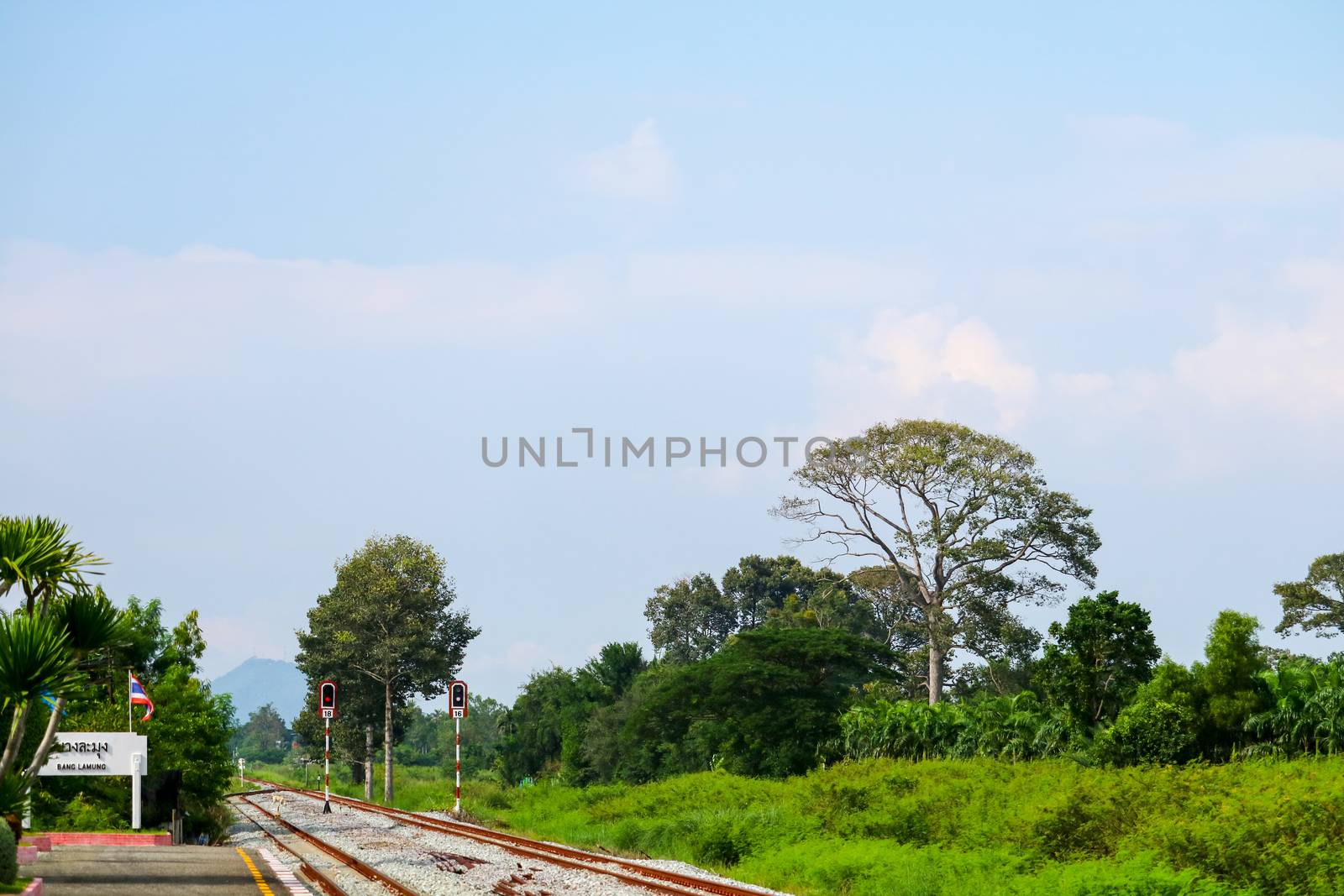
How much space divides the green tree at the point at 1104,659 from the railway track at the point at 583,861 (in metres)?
16.6

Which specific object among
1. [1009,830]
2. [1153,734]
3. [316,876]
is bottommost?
[316,876]

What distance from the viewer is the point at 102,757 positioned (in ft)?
102

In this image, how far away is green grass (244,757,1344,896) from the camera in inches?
620

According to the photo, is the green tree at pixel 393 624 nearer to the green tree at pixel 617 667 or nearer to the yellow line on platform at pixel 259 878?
the green tree at pixel 617 667

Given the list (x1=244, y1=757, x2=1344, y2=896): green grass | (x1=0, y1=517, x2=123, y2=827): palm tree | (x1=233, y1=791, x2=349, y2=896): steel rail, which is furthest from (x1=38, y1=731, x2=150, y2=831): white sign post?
(x1=0, y1=517, x2=123, y2=827): palm tree

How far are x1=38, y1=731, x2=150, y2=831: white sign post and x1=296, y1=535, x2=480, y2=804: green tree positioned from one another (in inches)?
1197

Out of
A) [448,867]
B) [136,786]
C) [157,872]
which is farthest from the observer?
[136,786]

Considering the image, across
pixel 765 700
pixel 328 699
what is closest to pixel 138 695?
pixel 328 699

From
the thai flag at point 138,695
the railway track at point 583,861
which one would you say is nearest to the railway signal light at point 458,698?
the railway track at point 583,861

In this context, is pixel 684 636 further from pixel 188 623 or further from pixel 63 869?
pixel 63 869

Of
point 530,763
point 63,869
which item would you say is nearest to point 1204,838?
point 63,869

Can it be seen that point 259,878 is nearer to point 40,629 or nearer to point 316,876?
point 316,876

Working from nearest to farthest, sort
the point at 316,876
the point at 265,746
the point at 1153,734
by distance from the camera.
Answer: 1. the point at 316,876
2. the point at 1153,734
3. the point at 265,746

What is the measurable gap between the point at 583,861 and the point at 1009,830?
7685 mm
